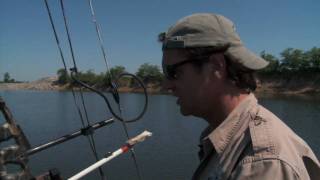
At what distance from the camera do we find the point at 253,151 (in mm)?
1448

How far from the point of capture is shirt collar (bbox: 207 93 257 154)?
1644 millimetres

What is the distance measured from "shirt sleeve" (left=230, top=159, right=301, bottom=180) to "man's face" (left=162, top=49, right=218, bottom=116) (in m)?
0.47

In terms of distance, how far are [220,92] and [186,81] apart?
6.4 inches

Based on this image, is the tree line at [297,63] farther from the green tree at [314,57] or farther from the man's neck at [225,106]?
the man's neck at [225,106]

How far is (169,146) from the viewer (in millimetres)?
22625

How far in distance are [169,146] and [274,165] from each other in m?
21.4

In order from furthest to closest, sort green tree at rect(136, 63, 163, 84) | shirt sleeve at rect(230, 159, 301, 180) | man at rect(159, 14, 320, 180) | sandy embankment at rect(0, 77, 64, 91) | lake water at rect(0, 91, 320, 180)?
sandy embankment at rect(0, 77, 64, 91), green tree at rect(136, 63, 163, 84), lake water at rect(0, 91, 320, 180), man at rect(159, 14, 320, 180), shirt sleeve at rect(230, 159, 301, 180)

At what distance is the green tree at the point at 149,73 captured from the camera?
9778cm

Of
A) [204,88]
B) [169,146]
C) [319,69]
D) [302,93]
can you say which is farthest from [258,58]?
[319,69]

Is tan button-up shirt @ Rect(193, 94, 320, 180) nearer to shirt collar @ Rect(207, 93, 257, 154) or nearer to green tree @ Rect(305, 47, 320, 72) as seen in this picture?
shirt collar @ Rect(207, 93, 257, 154)

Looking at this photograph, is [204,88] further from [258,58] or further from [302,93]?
[302,93]

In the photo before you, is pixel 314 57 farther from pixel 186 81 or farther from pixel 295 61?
pixel 186 81

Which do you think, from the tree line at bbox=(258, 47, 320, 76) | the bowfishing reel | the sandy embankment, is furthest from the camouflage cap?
the sandy embankment

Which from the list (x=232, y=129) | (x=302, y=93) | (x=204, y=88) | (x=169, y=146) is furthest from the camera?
(x=302, y=93)
